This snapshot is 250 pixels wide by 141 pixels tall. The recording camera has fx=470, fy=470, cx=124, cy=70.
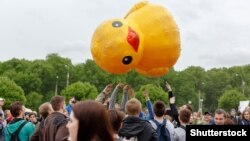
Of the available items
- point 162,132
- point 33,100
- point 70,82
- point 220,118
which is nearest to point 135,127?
point 162,132

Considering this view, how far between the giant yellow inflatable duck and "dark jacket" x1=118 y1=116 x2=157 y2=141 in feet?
7.38

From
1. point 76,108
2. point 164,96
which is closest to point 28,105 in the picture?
point 164,96

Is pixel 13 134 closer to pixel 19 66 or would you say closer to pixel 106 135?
pixel 106 135

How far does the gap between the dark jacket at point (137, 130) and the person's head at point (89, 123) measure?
3557 millimetres

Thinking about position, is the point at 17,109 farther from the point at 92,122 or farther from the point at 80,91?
the point at 80,91

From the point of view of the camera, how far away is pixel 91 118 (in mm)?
3520

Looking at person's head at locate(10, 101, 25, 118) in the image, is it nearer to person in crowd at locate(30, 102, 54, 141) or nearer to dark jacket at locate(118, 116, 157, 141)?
person in crowd at locate(30, 102, 54, 141)

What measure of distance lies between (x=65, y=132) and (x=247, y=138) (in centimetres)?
272

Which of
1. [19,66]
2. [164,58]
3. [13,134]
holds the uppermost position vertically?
[19,66]

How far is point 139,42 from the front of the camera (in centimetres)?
945

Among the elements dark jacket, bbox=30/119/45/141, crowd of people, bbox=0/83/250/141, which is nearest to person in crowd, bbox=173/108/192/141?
crowd of people, bbox=0/83/250/141

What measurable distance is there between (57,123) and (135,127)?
1185 millimetres

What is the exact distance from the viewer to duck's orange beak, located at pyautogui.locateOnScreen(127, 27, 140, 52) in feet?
30.4

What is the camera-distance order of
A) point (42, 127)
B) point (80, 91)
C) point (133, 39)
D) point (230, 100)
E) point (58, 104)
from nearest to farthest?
point (58, 104) → point (42, 127) → point (133, 39) → point (80, 91) → point (230, 100)
